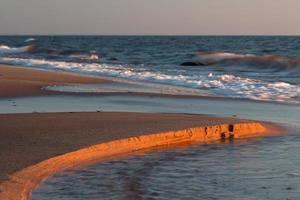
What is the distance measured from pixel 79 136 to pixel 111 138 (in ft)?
1.49

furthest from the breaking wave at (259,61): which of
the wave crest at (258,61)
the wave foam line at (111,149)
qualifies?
the wave foam line at (111,149)

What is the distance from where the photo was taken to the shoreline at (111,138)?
21.6ft

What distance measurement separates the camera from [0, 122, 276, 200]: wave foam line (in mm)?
6172

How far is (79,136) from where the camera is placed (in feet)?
28.8

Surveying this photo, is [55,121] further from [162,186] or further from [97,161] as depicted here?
[162,186]

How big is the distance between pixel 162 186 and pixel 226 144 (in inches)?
111

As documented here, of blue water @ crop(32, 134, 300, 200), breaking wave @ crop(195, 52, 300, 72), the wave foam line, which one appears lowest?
blue water @ crop(32, 134, 300, 200)

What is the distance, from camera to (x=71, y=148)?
25.8 feet

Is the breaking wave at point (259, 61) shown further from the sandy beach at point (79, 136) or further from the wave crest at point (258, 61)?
the sandy beach at point (79, 136)

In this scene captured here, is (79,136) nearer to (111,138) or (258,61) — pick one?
(111,138)

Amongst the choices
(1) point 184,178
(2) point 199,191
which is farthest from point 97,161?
(2) point 199,191

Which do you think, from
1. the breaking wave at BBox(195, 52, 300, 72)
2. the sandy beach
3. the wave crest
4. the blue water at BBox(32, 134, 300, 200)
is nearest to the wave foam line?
the sandy beach

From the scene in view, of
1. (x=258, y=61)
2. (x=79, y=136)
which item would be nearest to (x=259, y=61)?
(x=258, y=61)

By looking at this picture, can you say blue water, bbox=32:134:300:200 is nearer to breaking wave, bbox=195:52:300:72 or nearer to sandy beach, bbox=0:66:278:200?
sandy beach, bbox=0:66:278:200
